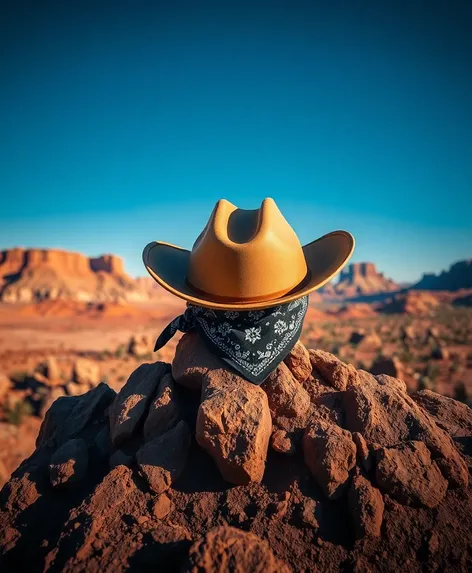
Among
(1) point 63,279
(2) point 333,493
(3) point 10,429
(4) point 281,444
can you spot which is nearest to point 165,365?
(4) point 281,444

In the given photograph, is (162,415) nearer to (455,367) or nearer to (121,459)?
(121,459)

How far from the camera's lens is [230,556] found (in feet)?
4.69

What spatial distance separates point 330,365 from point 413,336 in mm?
19527

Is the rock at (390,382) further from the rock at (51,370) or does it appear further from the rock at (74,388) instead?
the rock at (51,370)

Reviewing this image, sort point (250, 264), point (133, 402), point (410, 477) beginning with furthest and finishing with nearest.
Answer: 1. point (133, 402)
2. point (250, 264)
3. point (410, 477)

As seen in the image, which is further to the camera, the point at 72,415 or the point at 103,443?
the point at 72,415

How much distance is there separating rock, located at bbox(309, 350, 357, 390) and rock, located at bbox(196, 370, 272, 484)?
818 millimetres

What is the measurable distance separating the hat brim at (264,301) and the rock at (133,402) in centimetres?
92

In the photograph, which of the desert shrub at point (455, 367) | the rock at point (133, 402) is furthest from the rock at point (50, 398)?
the desert shrub at point (455, 367)

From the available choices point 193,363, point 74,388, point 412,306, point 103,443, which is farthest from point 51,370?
point 412,306

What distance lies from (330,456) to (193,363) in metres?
1.21

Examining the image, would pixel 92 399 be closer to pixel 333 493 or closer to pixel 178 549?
pixel 178 549

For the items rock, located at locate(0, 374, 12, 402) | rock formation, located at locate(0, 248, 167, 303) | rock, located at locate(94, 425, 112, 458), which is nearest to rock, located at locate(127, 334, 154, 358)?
rock, located at locate(0, 374, 12, 402)

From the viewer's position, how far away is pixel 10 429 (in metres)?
6.94
